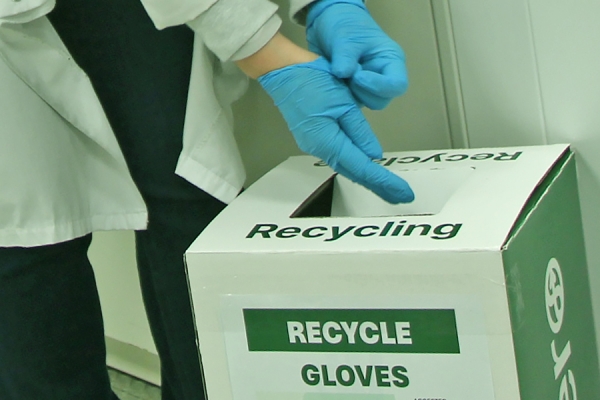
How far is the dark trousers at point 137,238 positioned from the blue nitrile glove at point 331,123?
16 centimetres

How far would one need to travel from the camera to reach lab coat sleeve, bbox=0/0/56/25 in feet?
2.10

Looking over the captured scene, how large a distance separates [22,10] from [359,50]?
11.8 inches

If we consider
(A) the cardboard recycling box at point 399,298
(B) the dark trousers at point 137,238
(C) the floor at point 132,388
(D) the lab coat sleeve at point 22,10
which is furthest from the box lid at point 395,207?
(C) the floor at point 132,388

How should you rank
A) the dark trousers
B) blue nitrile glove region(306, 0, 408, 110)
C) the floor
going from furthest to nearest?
the floor
the dark trousers
blue nitrile glove region(306, 0, 408, 110)

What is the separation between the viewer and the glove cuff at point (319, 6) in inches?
26.7

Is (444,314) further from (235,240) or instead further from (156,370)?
(156,370)

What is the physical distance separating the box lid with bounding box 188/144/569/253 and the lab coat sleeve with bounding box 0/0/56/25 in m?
0.24

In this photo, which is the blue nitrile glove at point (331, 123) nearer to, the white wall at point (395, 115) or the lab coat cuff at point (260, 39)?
the lab coat cuff at point (260, 39)

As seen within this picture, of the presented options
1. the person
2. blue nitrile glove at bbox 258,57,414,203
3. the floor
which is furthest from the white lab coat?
the floor

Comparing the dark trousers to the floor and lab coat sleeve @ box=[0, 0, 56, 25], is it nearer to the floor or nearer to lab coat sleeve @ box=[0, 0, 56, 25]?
lab coat sleeve @ box=[0, 0, 56, 25]

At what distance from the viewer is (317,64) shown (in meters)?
0.63

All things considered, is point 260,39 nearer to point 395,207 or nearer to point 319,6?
point 319,6

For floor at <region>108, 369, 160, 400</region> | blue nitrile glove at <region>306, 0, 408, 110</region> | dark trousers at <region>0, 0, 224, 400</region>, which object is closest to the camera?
blue nitrile glove at <region>306, 0, 408, 110</region>

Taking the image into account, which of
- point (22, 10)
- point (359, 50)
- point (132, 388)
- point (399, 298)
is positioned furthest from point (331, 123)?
point (132, 388)
